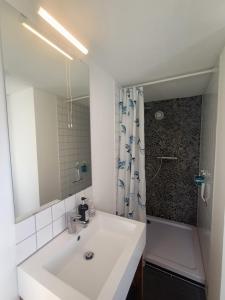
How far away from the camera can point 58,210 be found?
1024 millimetres

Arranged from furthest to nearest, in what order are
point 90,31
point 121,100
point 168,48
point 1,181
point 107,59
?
point 121,100
point 107,59
point 168,48
point 90,31
point 1,181

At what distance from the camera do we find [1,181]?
0.71 metres

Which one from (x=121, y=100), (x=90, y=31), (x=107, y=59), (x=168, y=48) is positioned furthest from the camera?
(x=121, y=100)

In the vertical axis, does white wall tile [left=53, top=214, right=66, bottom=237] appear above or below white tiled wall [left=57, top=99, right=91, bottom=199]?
below

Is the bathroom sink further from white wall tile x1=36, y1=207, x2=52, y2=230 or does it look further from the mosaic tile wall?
the mosaic tile wall

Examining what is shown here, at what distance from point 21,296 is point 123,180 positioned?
1253mm

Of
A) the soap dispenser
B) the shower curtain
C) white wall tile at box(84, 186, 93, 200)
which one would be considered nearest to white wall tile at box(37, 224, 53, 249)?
the soap dispenser

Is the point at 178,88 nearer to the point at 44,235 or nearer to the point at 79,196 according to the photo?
the point at 79,196

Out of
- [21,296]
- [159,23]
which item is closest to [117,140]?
[159,23]

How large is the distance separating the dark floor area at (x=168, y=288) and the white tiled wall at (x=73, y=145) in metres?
1.28

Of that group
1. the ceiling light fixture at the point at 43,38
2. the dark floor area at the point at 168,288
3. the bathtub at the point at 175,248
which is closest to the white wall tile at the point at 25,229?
the ceiling light fixture at the point at 43,38

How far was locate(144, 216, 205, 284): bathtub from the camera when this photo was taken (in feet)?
5.48

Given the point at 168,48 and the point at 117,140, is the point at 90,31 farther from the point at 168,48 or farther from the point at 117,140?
the point at 117,140

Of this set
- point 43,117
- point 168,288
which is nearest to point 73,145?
point 43,117
